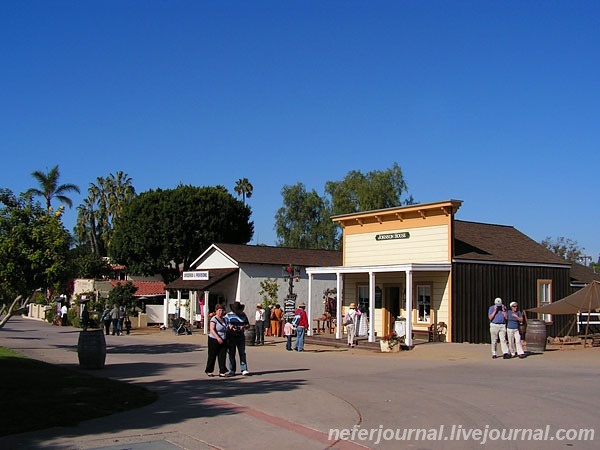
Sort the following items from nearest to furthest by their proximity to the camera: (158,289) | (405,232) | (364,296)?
(405,232)
(364,296)
(158,289)

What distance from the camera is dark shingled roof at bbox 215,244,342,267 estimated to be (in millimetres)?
35406

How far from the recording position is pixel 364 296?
2895cm

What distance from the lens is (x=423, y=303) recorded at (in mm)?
25719

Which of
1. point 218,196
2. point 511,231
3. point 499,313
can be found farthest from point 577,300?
point 218,196

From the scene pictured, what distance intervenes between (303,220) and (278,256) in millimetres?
31000

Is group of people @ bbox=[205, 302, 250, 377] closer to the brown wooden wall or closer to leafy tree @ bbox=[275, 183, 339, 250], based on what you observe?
the brown wooden wall

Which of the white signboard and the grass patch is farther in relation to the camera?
the white signboard

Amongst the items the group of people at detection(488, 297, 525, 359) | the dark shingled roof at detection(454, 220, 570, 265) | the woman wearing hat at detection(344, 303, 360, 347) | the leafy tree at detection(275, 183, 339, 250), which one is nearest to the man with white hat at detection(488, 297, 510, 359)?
the group of people at detection(488, 297, 525, 359)

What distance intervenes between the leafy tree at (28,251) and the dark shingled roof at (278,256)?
1607 cm

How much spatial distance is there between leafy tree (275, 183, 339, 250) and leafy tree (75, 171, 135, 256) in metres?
18.1

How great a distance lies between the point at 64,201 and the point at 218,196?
42.8ft

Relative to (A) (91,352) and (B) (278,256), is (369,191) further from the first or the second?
(A) (91,352)

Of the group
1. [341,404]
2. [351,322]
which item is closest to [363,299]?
[351,322]

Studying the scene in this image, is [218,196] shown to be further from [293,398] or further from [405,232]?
[293,398]
